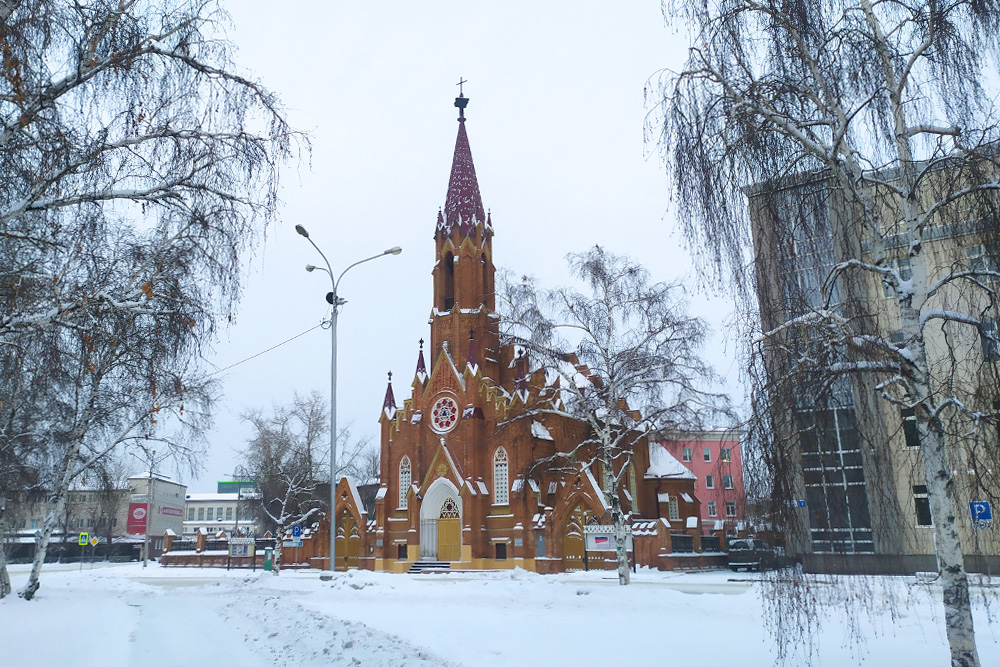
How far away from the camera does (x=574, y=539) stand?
3791 centimetres

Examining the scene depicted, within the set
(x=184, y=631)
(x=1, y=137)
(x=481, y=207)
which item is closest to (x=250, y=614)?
(x=184, y=631)

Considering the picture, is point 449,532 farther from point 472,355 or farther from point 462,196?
point 462,196

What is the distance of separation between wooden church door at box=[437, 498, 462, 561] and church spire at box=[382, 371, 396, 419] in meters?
7.11

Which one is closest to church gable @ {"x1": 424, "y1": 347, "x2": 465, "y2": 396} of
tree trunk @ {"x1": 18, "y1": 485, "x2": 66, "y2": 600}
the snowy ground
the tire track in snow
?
tree trunk @ {"x1": 18, "y1": 485, "x2": 66, "y2": 600}

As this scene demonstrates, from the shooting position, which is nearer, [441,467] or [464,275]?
[441,467]

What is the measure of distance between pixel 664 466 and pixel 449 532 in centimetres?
1751

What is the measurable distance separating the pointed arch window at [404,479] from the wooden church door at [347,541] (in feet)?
13.2

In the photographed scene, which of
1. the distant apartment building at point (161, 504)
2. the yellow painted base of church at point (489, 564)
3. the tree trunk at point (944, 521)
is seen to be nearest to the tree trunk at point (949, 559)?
the tree trunk at point (944, 521)

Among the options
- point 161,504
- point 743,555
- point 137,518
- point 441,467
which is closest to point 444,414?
point 441,467

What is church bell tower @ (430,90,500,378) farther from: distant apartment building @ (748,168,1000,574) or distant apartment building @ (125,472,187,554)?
distant apartment building @ (125,472,187,554)

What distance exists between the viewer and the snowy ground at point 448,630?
9.89 m

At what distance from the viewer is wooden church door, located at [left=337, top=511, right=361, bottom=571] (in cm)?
4528

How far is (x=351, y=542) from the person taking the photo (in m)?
45.8

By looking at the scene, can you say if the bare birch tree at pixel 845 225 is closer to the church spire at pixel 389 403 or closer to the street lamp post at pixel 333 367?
the street lamp post at pixel 333 367
